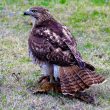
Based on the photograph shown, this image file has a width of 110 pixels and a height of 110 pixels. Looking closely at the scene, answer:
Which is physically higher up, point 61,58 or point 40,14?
point 40,14

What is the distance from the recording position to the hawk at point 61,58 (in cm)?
764

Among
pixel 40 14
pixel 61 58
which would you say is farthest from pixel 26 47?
pixel 61 58

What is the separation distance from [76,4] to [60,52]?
21.1ft

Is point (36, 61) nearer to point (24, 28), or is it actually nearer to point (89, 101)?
point (89, 101)

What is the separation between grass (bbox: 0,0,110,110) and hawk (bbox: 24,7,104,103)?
352mm

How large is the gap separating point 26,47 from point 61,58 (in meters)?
3.16

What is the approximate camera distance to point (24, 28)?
39.9 feet

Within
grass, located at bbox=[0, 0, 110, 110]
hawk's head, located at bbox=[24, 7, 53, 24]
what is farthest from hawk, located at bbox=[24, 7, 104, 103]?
grass, located at bbox=[0, 0, 110, 110]

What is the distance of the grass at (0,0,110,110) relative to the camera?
7863mm

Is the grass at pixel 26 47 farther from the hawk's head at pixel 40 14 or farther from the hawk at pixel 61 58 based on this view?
the hawk's head at pixel 40 14

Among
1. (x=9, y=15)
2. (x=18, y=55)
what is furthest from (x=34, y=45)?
(x=9, y=15)

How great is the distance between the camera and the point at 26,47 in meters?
10.8

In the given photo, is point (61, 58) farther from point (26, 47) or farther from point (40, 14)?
point (26, 47)

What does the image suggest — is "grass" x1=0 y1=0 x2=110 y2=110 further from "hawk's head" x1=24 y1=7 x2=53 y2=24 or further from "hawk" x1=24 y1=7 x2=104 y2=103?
"hawk's head" x1=24 y1=7 x2=53 y2=24
